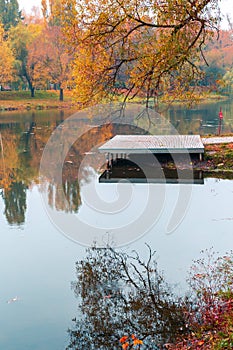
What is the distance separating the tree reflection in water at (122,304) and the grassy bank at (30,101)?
3747cm

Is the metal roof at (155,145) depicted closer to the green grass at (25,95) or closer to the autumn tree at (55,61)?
the autumn tree at (55,61)

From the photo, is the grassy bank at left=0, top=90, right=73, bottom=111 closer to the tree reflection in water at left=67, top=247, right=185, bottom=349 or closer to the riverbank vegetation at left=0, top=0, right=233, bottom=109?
Result: the riverbank vegetation at left=0, top=0, right=233, bottom=109

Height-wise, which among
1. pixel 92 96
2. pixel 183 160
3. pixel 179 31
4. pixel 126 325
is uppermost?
pixel 179 31

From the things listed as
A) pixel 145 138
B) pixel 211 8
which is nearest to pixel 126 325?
pixel 211 8

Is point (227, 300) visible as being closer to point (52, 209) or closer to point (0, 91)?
point (52, 209)

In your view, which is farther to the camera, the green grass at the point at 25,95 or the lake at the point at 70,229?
the green grass at the point at 25,95

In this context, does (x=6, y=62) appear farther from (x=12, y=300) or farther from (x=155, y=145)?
(x=12, y=300)

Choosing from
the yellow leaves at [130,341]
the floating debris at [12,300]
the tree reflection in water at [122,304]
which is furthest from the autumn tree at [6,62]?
the yellow leaves at [130,341]

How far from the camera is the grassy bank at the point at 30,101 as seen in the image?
144 feet

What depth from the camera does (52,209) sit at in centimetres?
1066

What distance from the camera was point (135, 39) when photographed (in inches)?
340

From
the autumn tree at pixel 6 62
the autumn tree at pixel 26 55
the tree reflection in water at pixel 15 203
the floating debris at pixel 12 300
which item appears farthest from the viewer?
the autumn tree at pixel 26 55

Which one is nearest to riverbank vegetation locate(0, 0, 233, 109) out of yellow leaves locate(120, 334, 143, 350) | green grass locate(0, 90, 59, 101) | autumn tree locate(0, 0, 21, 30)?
yellow leaves locate(120, 334, 143, 350)

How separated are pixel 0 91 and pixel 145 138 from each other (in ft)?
117
